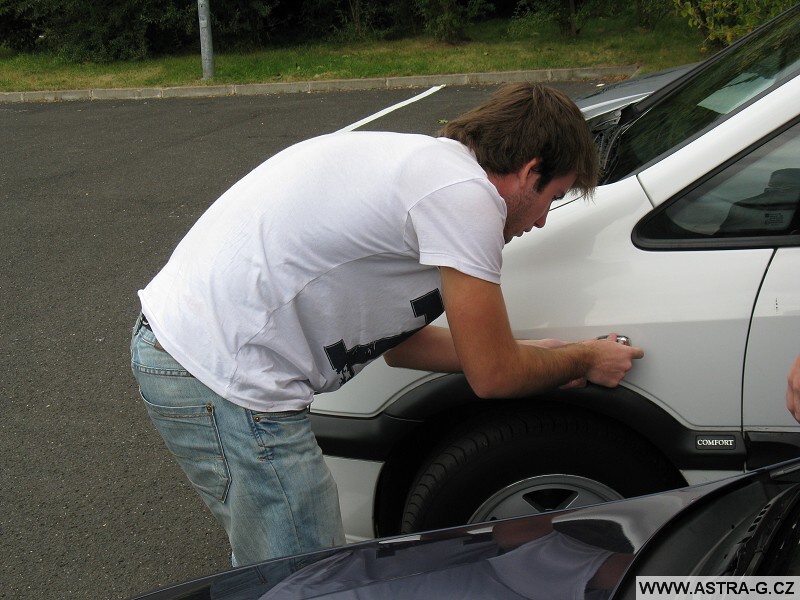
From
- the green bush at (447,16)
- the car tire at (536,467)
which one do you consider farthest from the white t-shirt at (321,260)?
the green bush at (447,16)

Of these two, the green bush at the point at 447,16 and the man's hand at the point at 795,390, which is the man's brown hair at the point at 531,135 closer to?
the man's hand at the point at 795,390

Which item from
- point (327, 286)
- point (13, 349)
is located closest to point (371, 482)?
point (327, 286)

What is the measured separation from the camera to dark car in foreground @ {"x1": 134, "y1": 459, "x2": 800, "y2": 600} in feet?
4.83

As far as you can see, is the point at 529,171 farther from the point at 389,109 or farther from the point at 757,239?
the point at 389,109

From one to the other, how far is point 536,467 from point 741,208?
0.82 metres

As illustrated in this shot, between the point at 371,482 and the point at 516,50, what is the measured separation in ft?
38.7

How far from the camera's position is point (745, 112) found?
219 cm

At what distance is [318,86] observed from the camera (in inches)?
488

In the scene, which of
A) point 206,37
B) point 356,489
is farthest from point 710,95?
point 206,37

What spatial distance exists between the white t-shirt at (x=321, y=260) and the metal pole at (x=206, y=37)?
12.0 m

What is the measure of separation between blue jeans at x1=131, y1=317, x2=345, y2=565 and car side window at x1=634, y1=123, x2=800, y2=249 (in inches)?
38.6

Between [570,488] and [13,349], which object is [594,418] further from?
[13,349]

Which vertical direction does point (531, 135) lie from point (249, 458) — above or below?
above

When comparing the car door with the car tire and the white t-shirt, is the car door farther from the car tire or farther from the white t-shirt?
the white t-shirt
